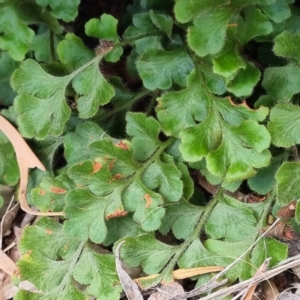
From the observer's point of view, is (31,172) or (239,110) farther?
(31,172)

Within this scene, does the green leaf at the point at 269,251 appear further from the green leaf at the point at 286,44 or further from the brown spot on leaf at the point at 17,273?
the brown spot on leaf at the point at 17,273

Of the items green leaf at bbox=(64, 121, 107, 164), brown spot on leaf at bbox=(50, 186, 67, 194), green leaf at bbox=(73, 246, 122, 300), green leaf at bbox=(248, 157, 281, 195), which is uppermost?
green leaf at bbox=(64, 121, 107, 164)

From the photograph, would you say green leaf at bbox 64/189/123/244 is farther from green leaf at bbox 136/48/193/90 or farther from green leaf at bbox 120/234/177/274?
green leaf at bbox 136/48/193/90

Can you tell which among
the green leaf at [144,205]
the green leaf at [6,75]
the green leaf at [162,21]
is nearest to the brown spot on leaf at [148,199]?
the green leaf at [144,205]

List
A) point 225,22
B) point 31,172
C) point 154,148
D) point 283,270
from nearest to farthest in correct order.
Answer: point 225,22 < point 283,270 < point 154,148 < point 31,172

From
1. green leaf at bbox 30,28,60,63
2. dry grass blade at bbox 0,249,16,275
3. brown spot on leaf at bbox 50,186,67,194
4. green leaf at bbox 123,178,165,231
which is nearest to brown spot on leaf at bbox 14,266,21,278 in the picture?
dry grass blade at bbox 0,249,16,275

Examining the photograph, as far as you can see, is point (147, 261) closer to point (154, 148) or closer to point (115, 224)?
point (115, 224)

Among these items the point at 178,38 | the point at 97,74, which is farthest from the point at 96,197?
the point at 178,38
